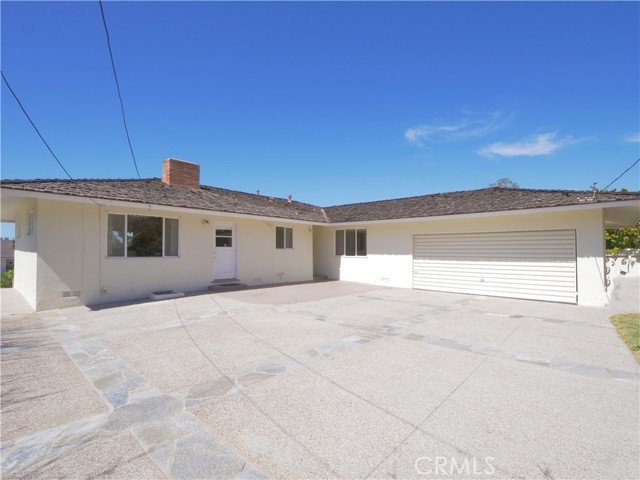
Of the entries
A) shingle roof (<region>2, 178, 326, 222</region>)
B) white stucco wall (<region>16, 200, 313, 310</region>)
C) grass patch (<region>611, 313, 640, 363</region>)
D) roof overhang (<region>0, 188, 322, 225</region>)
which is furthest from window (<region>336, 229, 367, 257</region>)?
grass patch (<region>611, 313, 640, 363</region>)

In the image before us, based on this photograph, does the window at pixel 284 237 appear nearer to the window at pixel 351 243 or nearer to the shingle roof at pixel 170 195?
the shingle roof at pixel 170 195

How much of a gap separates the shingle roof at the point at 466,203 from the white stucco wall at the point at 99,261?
5941 millimetres

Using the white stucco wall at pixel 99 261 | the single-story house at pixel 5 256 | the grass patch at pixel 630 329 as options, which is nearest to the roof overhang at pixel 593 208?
the grass patch at pixel 630 329

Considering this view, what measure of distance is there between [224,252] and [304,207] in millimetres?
6986

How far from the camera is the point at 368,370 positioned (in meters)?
4.66

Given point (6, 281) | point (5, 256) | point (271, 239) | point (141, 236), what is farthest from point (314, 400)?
point (5, 256)

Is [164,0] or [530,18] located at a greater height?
[530,18]

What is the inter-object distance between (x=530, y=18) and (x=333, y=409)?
11369mm

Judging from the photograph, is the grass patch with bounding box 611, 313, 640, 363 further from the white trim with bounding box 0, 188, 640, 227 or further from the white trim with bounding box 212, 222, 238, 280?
the white trim with bounding box 212, 222, 238, 280

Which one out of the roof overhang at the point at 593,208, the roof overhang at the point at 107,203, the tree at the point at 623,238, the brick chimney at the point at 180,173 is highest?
the brick chimney at the point at 180,173

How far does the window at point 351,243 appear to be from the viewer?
1683 cm

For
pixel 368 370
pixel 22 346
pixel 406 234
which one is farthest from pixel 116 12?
pixel 406 234

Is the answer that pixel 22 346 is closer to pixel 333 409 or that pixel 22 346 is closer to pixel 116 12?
pixel 333 409

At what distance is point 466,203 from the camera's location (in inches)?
522
